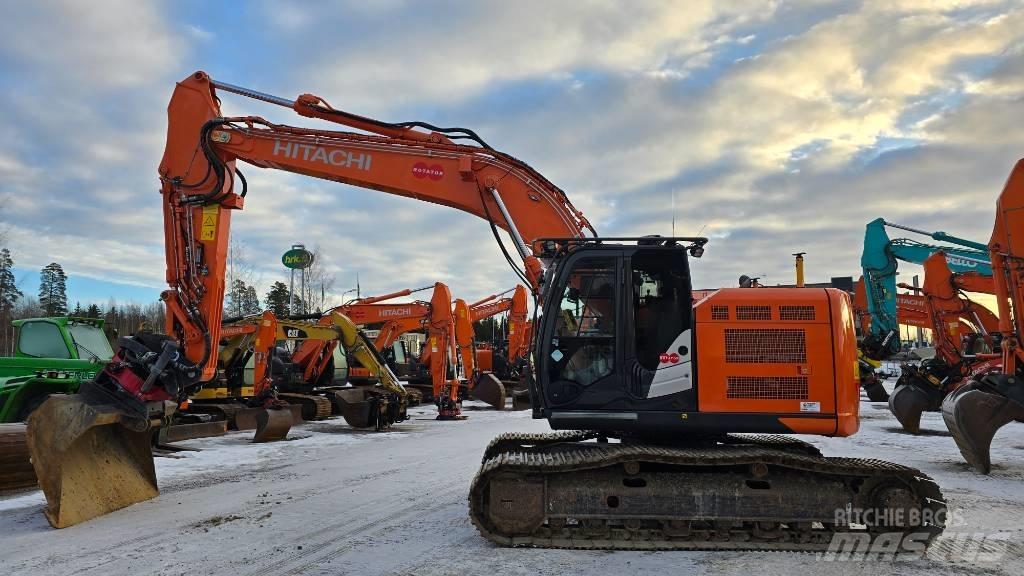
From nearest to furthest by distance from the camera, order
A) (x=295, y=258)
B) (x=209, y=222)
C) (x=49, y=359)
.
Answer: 1. (x=209, y=222)
2. (x=49, y=359)
3. (x=295, y=258)

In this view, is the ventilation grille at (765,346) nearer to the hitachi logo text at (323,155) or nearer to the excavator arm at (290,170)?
the excavator arm at (290,170)

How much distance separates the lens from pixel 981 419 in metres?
8.25

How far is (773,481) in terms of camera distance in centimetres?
535

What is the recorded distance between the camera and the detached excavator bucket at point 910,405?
41.0ft

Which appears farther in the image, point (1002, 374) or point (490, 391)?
point (490, 391)

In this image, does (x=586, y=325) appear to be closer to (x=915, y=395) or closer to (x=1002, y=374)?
(x=1002, y=374)

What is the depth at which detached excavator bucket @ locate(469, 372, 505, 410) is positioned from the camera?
67.0ft

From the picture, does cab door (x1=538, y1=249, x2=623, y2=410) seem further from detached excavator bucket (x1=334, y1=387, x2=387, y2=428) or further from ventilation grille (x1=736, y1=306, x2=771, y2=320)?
detached excavator bucket (x1=334, y1=387, x2=387, y2=428)

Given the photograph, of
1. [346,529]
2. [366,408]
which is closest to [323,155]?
[346,529]

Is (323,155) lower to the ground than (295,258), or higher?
lower

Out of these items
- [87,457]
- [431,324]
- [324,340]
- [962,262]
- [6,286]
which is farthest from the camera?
[6,286]

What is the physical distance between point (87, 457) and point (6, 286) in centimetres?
5778

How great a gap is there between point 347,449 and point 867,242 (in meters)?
16.9

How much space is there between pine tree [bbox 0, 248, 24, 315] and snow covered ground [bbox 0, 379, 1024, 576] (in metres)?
52.2
